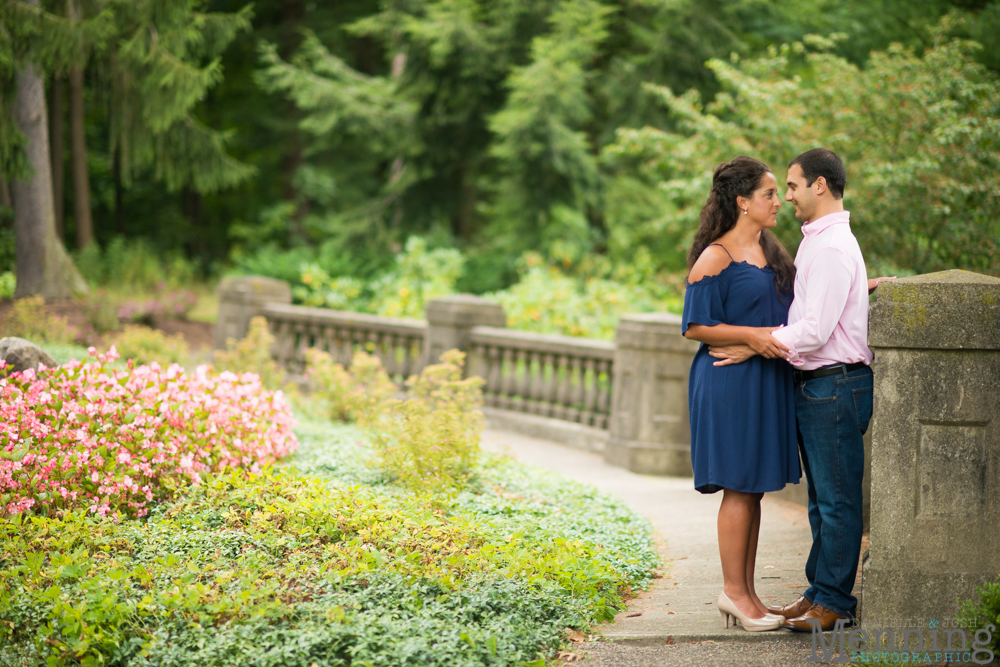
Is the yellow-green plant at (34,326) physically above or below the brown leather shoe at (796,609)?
above

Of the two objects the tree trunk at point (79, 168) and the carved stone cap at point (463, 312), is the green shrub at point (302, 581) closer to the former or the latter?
the carved stone cap at point (463, 312)

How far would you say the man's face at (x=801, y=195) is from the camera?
3584mm

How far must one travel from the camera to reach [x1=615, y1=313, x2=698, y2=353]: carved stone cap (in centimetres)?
761

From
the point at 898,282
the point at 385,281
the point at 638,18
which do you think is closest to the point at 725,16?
the point at 638,18

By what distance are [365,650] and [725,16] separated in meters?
15.9

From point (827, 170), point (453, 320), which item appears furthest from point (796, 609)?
point (453, 320)

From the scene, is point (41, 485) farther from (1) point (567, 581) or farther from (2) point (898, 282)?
(2) point (898, 282)

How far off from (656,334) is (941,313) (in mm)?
4448

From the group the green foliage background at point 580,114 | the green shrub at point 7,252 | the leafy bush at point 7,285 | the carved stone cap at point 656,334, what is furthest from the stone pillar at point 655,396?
the green shrub at point 7,252

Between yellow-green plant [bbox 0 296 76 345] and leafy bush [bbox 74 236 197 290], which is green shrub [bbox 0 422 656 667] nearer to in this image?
yellow-green plant [bbox 0 296 76 345]

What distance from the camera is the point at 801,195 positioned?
11.8ft

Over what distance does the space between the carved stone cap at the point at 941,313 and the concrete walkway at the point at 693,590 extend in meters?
1.34

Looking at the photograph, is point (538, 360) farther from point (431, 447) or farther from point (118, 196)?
point (118, 196)

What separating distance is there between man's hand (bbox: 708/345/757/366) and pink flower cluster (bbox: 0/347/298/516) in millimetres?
3017
